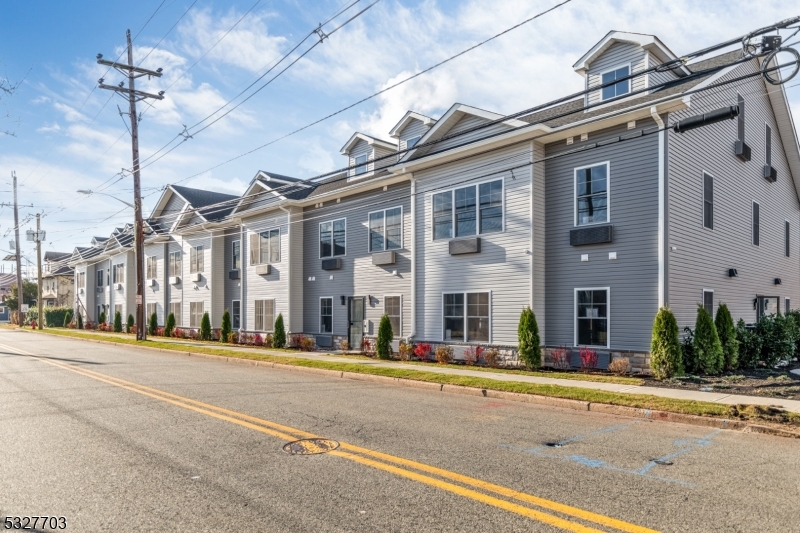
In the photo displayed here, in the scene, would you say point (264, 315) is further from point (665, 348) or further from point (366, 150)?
point (665, 348)

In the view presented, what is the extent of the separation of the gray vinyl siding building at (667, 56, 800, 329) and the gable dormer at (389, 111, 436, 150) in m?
9.04

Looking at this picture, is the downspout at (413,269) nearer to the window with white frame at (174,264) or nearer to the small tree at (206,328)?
the small tree at (206,328)

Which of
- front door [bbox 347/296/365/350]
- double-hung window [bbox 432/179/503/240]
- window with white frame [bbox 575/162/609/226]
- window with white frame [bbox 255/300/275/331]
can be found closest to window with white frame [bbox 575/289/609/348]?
window with white frame [bbox 575/162/609/226]

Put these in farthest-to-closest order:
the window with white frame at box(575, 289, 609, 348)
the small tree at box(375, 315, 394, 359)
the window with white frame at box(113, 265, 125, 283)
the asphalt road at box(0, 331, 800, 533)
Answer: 1. the window with white frame at box(113, 265, 125, 283)
2. the small tree at box(375, 315, 394, 359)
3. the window with white frame at box(575, 289, 609, 348)
4. the asphalt road at box(0, 331, 800, 533)

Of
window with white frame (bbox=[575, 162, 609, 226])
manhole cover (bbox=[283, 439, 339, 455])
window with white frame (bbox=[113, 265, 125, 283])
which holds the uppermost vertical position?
window with white frame (bbox=[575, 162, 609, 226])

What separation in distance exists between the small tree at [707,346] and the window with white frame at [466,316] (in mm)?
5932

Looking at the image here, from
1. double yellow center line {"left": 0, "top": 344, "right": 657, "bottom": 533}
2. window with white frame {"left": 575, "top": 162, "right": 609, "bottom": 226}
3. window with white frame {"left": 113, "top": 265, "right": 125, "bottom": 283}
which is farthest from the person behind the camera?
window with white frame {"left": 113, "top": 265, "right": 125, "bottom": 283}

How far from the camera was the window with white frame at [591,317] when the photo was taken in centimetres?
1479

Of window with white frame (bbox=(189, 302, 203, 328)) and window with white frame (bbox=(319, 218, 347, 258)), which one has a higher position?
window with white frame (bbox=(319, 218, 347, 258))

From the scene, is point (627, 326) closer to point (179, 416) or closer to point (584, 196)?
point (584, 196)

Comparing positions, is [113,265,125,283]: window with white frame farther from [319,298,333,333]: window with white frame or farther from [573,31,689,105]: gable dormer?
[573,31,689,105]: gable dormer

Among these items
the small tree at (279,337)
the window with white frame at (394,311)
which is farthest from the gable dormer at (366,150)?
the small tree at (279,337)

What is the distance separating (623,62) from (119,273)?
139 feet

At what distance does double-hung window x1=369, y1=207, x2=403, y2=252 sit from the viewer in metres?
21.0
